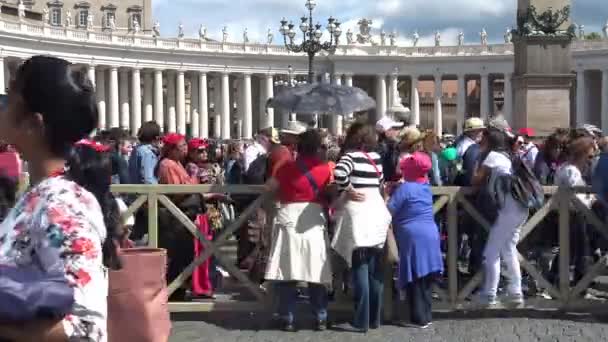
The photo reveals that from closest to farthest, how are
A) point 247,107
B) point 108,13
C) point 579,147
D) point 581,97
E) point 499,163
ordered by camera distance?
point 499,163 → point 579,147 → point 581,97 → point 247,107 → point 108,13

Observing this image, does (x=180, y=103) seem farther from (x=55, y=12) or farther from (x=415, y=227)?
(x=415, y=227)

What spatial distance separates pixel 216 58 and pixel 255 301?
7702 cm

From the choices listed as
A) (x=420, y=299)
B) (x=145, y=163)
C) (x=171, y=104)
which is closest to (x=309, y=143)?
(x=420, y=299)

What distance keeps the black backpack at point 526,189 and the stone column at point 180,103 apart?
3018 inches

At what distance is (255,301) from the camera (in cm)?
872

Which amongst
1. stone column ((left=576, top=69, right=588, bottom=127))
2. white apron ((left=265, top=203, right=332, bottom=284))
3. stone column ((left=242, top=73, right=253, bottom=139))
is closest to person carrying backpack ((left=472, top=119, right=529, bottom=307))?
white apron ((left=265, top=203, right=332, bottom=284))

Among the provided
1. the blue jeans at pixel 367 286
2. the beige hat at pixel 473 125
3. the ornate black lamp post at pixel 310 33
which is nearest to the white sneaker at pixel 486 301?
the blue jeans at pixel 367 286

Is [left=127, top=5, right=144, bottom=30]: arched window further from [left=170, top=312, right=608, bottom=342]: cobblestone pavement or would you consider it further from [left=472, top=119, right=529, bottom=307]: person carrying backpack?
[left=472, top=119, right=529, bottom=307]: person carrying backpack

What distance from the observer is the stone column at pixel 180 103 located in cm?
8438

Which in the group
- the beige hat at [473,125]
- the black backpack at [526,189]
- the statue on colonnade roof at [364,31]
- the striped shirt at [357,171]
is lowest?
the black backpack at [526,189]

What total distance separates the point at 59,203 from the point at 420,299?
6.27 m

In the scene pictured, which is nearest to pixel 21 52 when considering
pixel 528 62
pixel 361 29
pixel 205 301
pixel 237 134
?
pixel 237 134

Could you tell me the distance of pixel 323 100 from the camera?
1310 cm

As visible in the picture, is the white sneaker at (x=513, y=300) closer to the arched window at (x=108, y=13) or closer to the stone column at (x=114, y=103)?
the stone column at (x=114, y=103)
